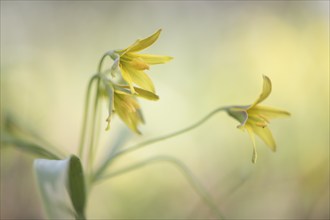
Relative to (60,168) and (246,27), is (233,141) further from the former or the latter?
(60,168)

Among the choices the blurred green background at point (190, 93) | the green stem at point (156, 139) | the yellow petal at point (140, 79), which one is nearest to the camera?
the yellow petal at point (140, 79)

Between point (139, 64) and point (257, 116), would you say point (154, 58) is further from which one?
point (257, 116)

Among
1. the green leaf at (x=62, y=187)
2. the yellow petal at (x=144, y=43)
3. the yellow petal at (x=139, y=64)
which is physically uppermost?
the yellow petal at (x=144, y=43)

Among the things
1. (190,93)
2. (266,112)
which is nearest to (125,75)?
(266,112)

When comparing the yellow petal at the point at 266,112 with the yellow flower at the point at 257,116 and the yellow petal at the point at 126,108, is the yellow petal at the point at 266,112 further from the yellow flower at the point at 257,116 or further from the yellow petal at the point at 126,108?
the yellow petal at the point at 126,108

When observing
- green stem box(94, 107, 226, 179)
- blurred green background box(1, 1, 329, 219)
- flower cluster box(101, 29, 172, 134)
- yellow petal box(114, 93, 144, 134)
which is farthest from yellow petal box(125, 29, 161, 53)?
blurred green background box(1, 1, 329, 219)

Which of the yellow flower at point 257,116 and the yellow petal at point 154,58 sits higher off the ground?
the yellow petal at point 154,58

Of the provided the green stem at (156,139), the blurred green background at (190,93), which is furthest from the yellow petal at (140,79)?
the blurred green background at (190,93)

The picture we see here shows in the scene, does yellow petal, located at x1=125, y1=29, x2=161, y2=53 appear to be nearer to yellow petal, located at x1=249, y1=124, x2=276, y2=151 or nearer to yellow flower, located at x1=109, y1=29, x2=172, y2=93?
yellow flower, located at x1=109, y1=29, x2=172, y2=93
